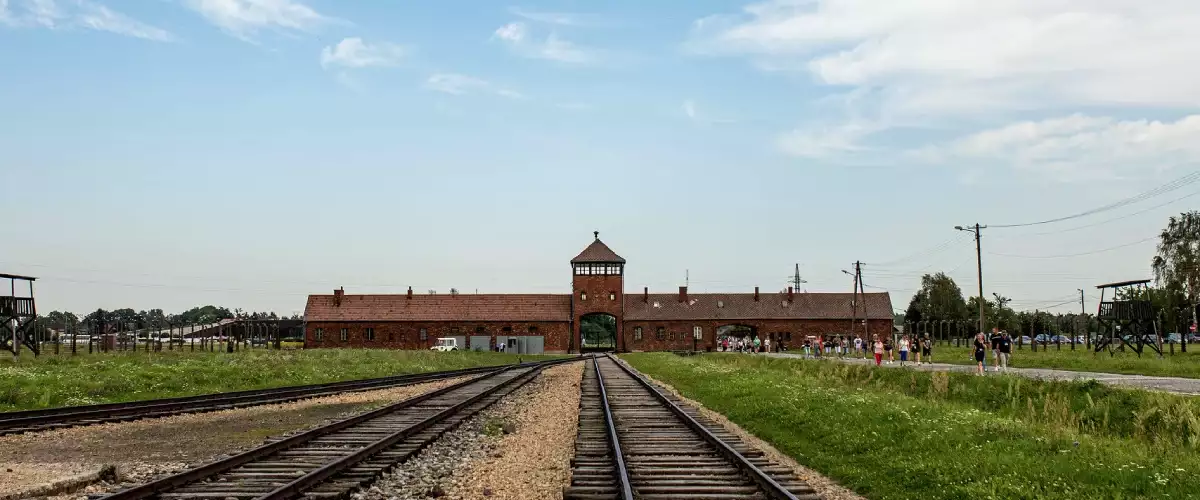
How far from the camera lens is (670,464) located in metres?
11.6

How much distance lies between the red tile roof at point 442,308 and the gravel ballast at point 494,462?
6656 centimetres

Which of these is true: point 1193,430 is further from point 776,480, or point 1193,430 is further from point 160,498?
point 160,498

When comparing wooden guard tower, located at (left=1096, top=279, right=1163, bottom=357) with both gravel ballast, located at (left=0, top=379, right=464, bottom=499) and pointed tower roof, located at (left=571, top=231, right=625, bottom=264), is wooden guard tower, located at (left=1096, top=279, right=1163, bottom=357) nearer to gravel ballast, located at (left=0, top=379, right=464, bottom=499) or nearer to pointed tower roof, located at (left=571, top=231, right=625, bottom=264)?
gravel ballast, located at (left=0, top=379, right=464, bottom=499)

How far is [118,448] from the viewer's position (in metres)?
14.2

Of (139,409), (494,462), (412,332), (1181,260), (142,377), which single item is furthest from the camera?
(412,332)

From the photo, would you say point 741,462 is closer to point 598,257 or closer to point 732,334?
point 598,257

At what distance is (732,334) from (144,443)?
90582 millimetres

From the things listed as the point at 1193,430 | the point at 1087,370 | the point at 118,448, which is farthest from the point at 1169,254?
the point at 118,448

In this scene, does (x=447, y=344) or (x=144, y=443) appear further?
(x=447, y=344)

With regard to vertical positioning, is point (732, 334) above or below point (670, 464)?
above

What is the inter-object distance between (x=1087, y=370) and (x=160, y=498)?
28.7 meters

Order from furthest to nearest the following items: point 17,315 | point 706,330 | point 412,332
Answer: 1. point 706,330
2. point 412,332
3. point 17,315

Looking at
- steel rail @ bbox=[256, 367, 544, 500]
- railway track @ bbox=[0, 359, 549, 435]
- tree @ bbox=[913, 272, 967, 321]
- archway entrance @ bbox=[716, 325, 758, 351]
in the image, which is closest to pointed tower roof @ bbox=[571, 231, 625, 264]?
archway entrance @ bbox=[716, 325, 758, 351]

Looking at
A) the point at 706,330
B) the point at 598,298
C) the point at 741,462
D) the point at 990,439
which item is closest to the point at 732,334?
the point at 706,330
